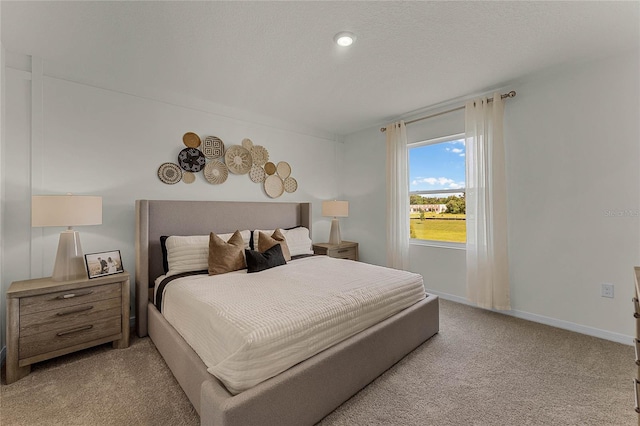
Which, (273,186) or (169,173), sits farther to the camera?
(273,186)

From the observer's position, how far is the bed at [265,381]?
129 cm

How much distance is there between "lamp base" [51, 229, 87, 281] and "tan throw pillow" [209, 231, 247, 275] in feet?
3.31

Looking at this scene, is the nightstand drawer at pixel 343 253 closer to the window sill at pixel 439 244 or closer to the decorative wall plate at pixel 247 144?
the window sill at pixel 439 244

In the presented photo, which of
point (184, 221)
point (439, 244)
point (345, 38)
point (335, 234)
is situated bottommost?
point (439, 244)

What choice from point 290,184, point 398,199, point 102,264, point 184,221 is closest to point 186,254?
point 184,221

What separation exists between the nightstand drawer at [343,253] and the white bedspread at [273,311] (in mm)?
1357

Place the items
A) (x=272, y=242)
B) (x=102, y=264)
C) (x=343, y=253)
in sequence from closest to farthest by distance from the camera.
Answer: (x=102, y=264), (x=272, y=242), (x=343, y=253)

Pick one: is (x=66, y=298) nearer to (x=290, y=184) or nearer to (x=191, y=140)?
(x=191, y=140)

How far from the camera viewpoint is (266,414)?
1.28 m

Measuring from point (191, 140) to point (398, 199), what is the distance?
280 cm

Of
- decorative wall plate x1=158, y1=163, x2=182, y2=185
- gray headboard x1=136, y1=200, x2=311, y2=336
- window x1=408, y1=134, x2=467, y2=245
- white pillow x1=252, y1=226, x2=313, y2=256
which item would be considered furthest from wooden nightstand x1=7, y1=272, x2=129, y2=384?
window x1=408, y1=134, x2=467, y2=245

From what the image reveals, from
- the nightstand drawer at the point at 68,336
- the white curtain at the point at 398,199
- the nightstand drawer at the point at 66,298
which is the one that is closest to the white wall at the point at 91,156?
the nightstand drawer at the point at 66,298

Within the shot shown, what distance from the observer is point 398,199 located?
3.92 meters

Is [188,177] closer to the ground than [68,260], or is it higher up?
higher up
